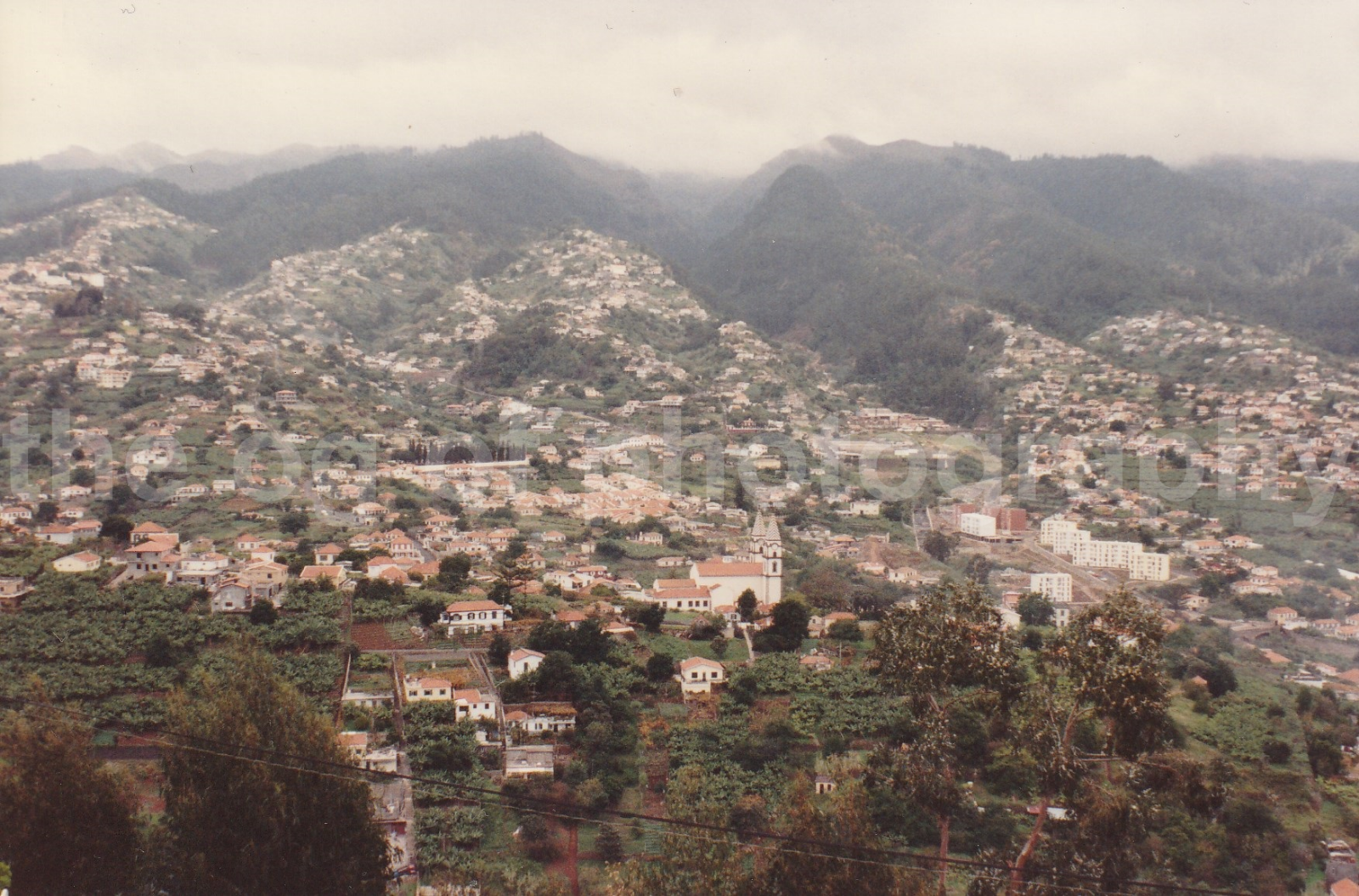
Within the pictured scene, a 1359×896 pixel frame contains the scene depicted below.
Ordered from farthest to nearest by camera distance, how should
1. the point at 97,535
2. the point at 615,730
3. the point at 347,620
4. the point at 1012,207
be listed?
the point at 1012,207
the point at 97,535
the point at 347,620
the point at 615,730

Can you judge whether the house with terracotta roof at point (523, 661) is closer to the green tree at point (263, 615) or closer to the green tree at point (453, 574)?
the green tree at point (263, 615)

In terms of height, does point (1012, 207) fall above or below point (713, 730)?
above

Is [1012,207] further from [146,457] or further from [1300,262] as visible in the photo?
[146,457]

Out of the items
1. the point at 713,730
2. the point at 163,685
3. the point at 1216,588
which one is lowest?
the point at 1216,588

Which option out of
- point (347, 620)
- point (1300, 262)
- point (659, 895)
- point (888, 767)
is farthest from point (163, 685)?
point (1300, 262)

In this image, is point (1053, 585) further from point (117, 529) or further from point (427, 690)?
point (117, 529)

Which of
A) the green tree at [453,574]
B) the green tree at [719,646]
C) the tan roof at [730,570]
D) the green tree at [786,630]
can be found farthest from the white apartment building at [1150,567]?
the green tree at [453,574]

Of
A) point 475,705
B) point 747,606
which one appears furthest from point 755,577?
point 475,705
